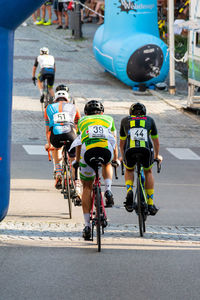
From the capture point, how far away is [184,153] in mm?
15055

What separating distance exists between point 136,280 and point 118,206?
3.85 meters

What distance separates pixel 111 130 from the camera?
8586 millimetres

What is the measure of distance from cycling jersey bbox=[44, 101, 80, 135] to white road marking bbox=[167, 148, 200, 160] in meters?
4.87

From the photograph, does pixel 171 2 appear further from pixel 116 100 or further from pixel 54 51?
pixel 54 51

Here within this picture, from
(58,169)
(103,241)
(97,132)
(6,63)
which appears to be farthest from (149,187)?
(6,63)

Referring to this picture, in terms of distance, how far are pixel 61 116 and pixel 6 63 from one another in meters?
4.42

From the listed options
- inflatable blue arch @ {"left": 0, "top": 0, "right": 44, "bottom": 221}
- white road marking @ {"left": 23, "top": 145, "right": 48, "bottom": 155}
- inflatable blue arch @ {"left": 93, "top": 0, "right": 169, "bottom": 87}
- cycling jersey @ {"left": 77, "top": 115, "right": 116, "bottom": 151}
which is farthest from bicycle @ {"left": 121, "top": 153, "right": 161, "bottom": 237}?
inflatable blue arch @ {"left": 93, "top": 0, "right": 169, "bottom": 87}

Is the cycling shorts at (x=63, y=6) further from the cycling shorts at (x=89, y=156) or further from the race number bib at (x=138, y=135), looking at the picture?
the cycling shorts at (x=89, y=156)

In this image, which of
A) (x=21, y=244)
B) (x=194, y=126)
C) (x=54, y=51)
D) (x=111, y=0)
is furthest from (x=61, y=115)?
(x=54, y=51)

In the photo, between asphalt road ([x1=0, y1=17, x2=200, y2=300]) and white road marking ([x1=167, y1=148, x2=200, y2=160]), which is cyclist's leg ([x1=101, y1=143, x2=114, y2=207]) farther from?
white road marking ([x1=167, y1=148, x2=200, y2=160])

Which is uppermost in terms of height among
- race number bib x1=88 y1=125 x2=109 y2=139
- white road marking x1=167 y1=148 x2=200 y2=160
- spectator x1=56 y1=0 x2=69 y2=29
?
spectator x1=56 y1=0 x2=69 y2=29

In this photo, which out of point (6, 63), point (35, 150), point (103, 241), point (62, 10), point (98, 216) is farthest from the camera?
point (62, 10)

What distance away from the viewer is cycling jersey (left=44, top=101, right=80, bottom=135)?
10.1 meters

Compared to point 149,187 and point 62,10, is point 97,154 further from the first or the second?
point 62,10
